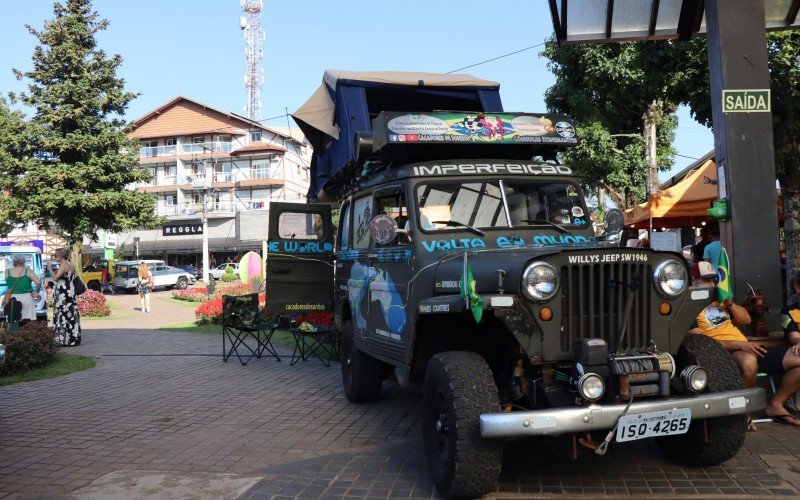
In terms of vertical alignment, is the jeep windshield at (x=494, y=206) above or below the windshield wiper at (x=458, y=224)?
above

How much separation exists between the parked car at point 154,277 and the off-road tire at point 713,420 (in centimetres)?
3327

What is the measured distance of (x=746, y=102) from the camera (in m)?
6.67

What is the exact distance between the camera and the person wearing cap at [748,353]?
5566 millimetres

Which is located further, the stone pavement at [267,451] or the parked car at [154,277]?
the parked car at [154,277]

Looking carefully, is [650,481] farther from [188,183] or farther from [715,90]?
[188,183]

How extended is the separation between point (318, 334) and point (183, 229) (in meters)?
50.0

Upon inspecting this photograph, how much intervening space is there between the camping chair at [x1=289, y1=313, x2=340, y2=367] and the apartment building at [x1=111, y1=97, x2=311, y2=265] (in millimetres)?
45298

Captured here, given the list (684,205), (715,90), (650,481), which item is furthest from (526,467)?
(684,205)

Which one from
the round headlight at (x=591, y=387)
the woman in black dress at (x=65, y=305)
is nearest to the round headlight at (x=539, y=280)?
the round headlight at (x=591, y=387)

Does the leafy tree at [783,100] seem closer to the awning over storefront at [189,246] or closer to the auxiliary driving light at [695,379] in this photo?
the auxiliary driving light at [695,379]

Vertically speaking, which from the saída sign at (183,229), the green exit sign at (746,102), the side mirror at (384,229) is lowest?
the side mirror at (384,229)

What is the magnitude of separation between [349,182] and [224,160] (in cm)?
5271

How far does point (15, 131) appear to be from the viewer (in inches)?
1096

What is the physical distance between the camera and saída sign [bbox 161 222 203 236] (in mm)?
56125
